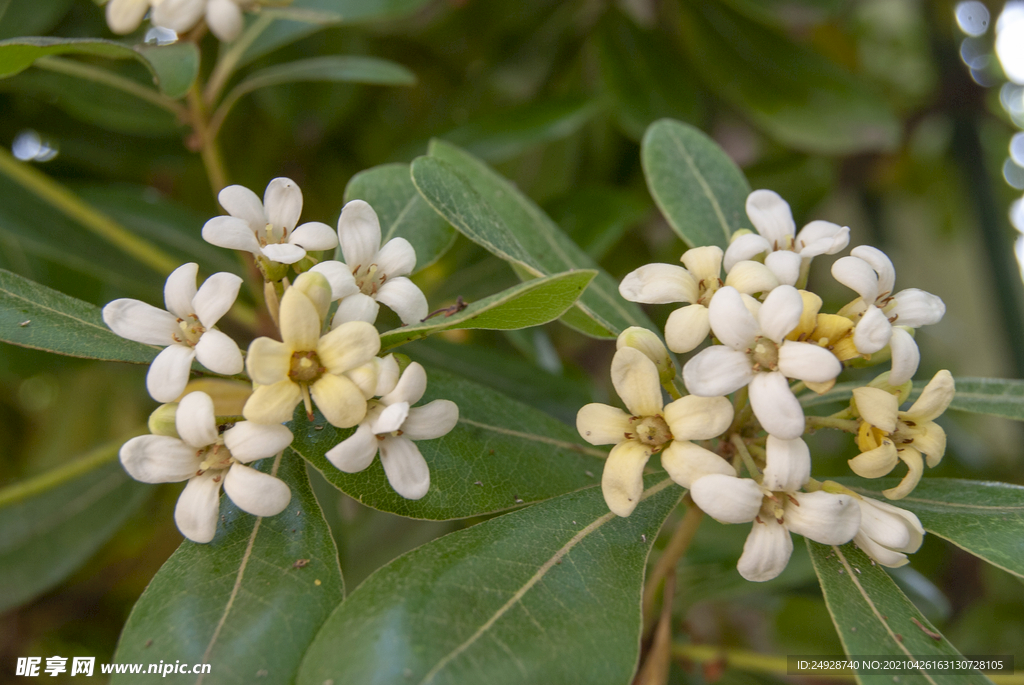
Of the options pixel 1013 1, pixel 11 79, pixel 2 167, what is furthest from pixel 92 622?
pixel 1013 1

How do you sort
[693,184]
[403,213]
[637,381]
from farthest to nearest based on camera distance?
[693,184], [403,213], [637,381]

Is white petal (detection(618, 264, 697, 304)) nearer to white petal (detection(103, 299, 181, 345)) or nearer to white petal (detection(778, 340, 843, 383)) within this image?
white petal (detection(778, 340, 843, 383))

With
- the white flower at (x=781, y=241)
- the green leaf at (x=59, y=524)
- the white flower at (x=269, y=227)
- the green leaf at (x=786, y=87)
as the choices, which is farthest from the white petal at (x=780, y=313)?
the green leaf at (x=786, y=87)

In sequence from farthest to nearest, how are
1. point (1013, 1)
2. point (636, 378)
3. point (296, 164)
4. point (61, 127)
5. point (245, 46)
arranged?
1. point (1013, 1)
2. point (296, 164)
3. point (61, 127)
4. point (245, 46)
5. point (636, 378)

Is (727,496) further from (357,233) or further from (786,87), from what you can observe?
(786,87)

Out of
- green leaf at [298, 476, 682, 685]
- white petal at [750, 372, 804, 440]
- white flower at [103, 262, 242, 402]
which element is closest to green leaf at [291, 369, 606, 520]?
green leaf at [298, 476, 682, 685]

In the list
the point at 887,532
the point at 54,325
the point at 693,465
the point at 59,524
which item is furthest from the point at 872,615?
the point at 59,524

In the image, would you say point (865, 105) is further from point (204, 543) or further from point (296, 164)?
point (204, 543)
